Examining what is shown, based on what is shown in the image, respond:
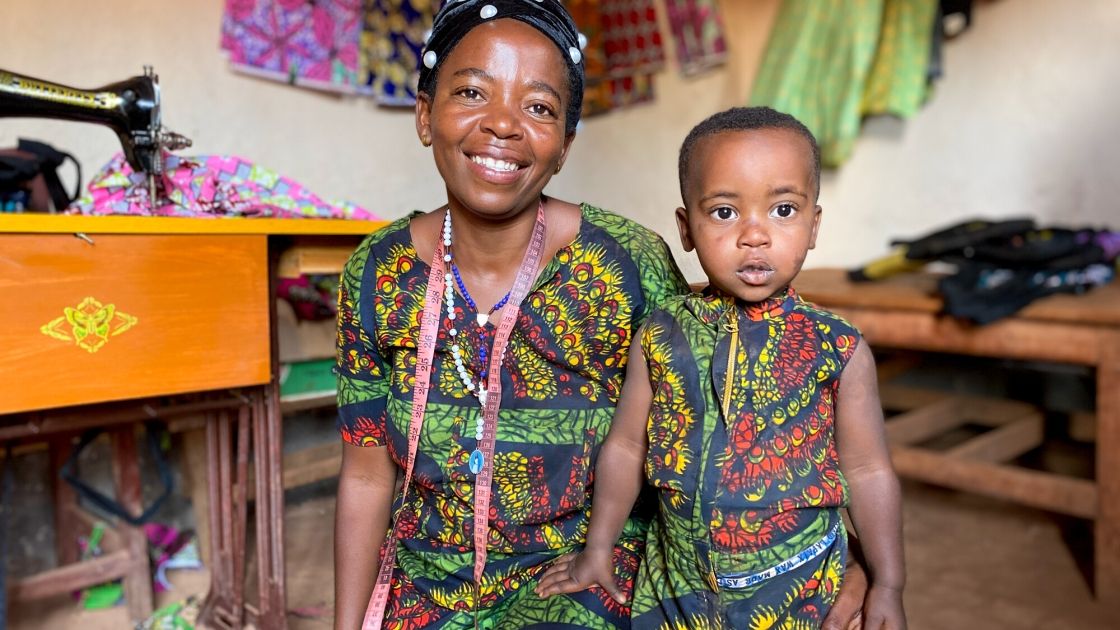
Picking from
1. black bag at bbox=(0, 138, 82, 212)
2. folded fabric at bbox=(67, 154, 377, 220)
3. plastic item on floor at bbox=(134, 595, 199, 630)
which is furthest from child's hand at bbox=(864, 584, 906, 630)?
black bag at bbox=(0, 138, 82, 212)

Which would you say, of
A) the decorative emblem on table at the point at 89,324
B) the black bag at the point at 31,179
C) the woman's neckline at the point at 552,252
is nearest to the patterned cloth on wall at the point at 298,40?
the black bag at the point at 31,179

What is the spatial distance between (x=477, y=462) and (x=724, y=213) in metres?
0.49

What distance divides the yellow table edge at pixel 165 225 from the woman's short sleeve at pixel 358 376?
580 mm

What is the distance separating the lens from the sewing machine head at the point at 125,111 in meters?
1.77

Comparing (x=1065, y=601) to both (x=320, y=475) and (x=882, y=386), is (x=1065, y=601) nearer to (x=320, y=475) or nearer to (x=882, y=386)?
(x=882, y=386)

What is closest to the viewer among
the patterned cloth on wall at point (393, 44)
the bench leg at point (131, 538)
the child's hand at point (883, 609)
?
the child's hand at point (883, 609)

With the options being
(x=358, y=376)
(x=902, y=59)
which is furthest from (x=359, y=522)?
(x=902, y=59)

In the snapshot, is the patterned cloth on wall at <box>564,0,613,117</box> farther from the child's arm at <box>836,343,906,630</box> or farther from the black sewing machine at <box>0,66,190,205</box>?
the child's arm at <box>836,343,906,630</box>

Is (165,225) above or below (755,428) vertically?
above

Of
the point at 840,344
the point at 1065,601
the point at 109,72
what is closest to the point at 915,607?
the point at 1065,601

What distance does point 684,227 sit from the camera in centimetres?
123

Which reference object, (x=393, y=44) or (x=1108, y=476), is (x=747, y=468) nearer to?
(x=1108, y=476)

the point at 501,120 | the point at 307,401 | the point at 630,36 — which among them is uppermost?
the point at 630,36

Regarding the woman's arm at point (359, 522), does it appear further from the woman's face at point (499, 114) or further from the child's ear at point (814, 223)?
the child's ear at point (814, 223)
